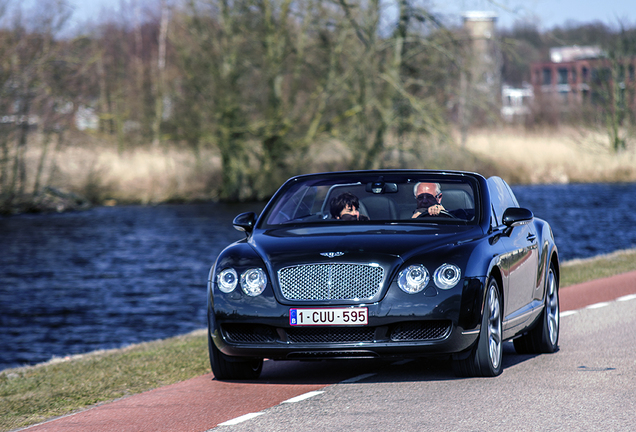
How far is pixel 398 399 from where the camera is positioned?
656 cm

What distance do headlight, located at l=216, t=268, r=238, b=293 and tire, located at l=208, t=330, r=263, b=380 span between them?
0.48m

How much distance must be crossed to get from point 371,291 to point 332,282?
26 centimetres

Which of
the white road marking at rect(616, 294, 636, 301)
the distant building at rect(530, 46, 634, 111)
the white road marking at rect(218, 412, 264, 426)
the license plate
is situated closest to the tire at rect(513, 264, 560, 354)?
the license plate

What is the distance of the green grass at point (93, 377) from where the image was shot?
712 cm

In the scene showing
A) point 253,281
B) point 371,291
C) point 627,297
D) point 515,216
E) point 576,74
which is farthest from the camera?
point 576,74

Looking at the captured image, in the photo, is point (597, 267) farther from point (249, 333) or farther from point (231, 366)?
point (249, 333)

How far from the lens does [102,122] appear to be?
58656 mm

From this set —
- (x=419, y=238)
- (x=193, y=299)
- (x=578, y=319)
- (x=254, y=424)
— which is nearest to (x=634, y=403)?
(x=419, y=238)

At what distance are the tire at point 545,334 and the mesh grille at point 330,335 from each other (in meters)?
2.25

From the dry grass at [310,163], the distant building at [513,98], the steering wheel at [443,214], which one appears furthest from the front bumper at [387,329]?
the distant building at [513,98]

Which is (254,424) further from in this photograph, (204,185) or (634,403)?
(204,185)

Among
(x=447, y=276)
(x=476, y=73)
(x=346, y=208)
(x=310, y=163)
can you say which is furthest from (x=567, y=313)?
(x=310, y=163)

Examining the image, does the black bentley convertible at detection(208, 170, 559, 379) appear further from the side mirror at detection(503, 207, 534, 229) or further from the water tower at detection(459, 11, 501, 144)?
the water tower at detection(459, 11, 501, 144)

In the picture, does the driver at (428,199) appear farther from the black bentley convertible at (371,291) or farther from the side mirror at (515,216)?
the side mirror at (515,216)
